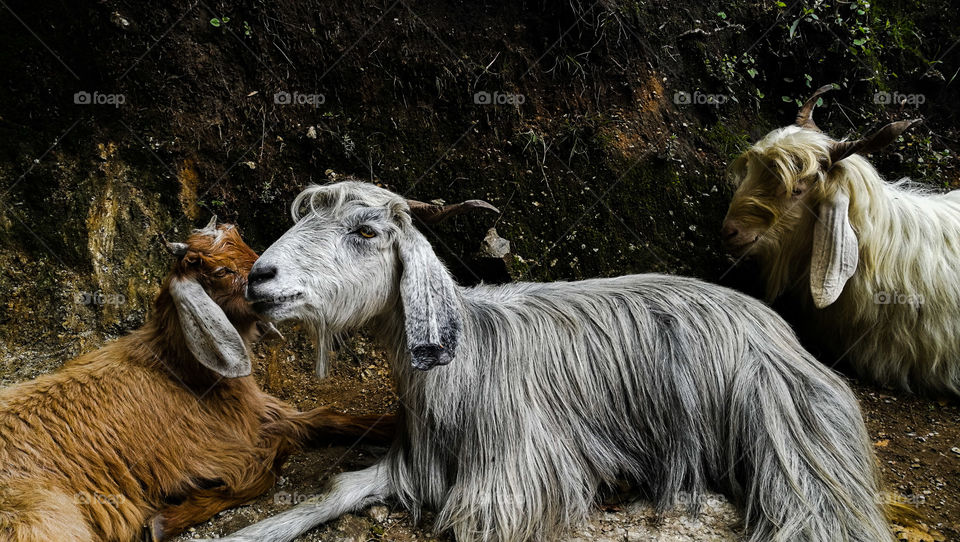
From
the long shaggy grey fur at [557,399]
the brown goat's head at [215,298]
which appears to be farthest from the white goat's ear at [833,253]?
the brown goat's head at [215,298]

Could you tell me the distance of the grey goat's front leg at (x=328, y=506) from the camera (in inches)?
132

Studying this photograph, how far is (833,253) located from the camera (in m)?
4.11

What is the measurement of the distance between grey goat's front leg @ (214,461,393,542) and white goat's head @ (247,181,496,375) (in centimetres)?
56

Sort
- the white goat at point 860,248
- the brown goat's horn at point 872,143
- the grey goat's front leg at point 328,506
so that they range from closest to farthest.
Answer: the grey goat's front leg at point 328,506, the brown goat's horn at point 872,143, the white goat at point 860,248

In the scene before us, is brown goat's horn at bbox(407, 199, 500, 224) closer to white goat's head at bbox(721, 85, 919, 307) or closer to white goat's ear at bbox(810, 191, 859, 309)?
white goat's head at bbox(721, 85, 919, 307)

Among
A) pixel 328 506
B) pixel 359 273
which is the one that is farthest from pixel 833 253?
pixel 328 506

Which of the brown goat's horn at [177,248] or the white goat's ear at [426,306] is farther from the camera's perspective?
the brown goat's horn at [177,248]

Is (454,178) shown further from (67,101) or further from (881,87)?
(881,87)

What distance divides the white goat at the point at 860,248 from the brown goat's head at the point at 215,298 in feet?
9.66

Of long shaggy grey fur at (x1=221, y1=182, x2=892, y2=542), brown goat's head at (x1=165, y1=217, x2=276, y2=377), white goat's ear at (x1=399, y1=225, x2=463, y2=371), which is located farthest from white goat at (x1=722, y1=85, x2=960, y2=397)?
brown goat's head at (x1=165, y1=217, x2=276, y2=377)

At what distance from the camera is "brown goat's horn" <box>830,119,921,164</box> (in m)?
4.03

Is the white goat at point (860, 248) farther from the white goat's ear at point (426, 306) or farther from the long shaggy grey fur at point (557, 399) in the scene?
the white goat's ear at point (426, 306)

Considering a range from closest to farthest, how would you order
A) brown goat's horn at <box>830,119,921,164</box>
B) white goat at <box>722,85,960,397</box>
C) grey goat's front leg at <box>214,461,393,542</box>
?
grey goat's front leg at <box>214,461,393,542</box> < brown goat's horn at <box>830,119,921,164</box> < white goat at <box>722,85,960,397</box>

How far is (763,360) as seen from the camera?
350 centimetres
